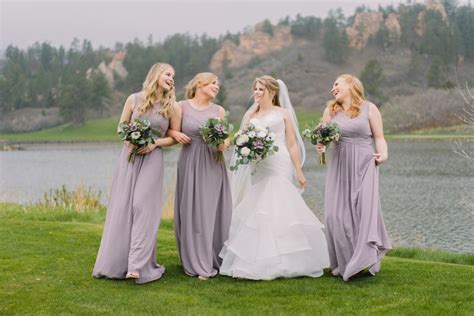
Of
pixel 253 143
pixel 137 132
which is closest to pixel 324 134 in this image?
pixel 253 143

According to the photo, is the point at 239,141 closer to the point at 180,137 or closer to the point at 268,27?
the point at 180,137

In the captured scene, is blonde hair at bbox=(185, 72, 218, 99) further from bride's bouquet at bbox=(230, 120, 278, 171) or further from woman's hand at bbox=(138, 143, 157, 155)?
woman's hand at bbox=(138, 143, 157, 155)

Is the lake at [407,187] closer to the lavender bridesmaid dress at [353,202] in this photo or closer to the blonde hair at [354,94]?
the lavender bridesmaid dress at [353,202]

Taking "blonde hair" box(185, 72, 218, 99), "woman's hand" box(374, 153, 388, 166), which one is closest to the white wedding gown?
"blonde hair" box(185, 72, 218, 99)

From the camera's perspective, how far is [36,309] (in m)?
6.54

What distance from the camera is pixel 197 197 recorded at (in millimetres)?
7973

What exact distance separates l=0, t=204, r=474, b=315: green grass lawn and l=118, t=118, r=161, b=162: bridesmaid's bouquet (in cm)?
162

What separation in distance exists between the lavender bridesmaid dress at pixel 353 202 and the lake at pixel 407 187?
225 inches

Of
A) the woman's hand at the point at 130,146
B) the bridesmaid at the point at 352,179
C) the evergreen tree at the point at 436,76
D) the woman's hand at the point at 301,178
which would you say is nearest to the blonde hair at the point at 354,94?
the bridesmaid at the point at 352,179

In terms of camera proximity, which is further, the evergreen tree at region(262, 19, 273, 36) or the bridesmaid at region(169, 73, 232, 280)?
the evergreen tree at region(262, 19, 273, 36)

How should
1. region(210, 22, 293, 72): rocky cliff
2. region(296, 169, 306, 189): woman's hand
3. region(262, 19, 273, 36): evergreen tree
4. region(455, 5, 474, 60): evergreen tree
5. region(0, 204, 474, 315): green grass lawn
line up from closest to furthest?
region(0, 204, 474, 315): green grass lawn, region(296, 169, 306, 189): woman's hand, region(455, 5, 474, 60): evergreen tree, region(210, 22, 293, 72): rocky cliff, region(262, 19, 273, 36): evergreen tree

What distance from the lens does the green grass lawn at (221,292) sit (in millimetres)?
6516

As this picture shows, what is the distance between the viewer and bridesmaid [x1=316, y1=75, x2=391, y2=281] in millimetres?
7637

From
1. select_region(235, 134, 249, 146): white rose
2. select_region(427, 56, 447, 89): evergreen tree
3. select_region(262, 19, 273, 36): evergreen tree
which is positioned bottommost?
select_region(427, 56, 447, 89): evergreen tree
